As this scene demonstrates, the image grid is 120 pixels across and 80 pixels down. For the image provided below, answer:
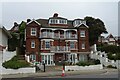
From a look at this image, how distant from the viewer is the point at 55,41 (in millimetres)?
46000

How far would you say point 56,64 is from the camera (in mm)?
44781

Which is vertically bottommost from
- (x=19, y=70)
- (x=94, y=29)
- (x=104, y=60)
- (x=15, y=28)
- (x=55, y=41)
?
(x=19, y=70)

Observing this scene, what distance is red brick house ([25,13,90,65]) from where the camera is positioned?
1760 inches

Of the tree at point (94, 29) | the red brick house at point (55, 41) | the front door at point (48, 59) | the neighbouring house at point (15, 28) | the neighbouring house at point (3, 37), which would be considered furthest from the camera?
the neighbouring house at point (15, 28)

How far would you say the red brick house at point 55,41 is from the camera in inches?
1760

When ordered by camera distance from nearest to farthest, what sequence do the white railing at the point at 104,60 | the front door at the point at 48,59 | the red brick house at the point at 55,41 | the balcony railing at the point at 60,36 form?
the white railing at the point at 104,60 < the front door at the point at 48,59 < the red brick house at the point at 55,41 < the balcony railing at the point at 60,36

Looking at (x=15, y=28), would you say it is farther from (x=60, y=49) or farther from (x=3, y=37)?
(x=3, y=37)

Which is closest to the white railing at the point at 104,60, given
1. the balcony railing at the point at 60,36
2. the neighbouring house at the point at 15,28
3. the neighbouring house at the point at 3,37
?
the balcony railing at the point at 60,36

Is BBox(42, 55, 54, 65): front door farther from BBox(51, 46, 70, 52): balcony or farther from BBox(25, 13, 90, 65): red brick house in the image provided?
BBox(51, 46, 70, 52): balcony

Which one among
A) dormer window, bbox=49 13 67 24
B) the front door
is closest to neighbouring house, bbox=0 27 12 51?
the front door

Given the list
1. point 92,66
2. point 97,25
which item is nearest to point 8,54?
point 92,66

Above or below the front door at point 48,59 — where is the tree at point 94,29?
above

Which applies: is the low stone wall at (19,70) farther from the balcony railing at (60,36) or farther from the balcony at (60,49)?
the balcony railing at (60,36)

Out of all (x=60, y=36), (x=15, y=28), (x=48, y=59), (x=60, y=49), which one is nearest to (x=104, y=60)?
(x=60, y=49)
